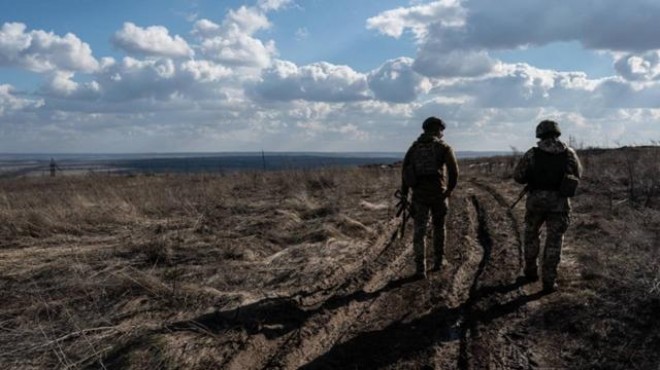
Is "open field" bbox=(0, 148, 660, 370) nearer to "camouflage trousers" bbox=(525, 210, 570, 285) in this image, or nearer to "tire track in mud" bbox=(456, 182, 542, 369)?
"tire track in mud" bbox=(456, 182, 542, 369)

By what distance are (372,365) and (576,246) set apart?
17.8 feet

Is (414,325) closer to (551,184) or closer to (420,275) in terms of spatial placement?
(420,275)

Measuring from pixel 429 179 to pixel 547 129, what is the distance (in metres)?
1.61

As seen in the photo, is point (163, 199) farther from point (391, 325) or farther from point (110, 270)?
point (391, 325)

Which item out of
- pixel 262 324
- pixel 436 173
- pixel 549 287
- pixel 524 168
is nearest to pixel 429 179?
pixel 436 173

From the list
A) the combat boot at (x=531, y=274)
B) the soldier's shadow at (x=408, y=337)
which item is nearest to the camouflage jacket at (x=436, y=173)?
the combat boot at (x=531, y=274)

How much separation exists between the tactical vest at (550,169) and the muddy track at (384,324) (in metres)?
1.27

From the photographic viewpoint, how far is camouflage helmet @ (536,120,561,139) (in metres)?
6.90

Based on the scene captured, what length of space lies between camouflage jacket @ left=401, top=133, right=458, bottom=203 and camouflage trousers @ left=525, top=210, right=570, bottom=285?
43.2 inches

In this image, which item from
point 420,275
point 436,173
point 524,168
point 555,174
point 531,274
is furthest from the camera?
Result: point 436,173

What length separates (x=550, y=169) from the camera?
6.91m

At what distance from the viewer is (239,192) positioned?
1784 cm

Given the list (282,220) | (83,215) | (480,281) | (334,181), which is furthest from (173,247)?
(334,181)

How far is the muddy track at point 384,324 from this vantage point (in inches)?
200
